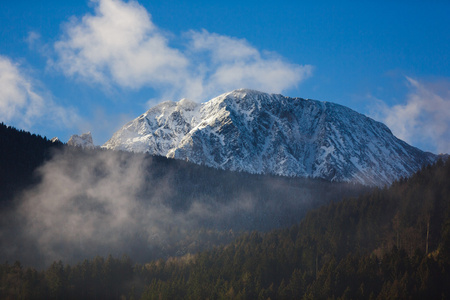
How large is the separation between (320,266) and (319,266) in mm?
300

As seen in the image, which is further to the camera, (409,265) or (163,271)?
(163,271)

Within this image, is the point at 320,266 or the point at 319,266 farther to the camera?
the point at 319,266

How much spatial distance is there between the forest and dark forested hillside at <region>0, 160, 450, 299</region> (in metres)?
0.30

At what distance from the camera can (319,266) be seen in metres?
133

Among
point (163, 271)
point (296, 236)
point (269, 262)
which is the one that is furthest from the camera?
point (296, 236)

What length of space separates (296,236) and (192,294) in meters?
55.7

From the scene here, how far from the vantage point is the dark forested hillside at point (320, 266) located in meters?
108

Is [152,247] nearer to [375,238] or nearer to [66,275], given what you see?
[66,275]

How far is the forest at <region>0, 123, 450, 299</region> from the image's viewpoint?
108m

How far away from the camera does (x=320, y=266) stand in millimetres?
133250

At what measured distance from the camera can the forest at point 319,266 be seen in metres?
108

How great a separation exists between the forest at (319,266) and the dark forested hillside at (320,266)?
30 cm

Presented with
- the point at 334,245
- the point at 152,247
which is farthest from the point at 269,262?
the point at 152,247

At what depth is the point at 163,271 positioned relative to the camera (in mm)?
142625
